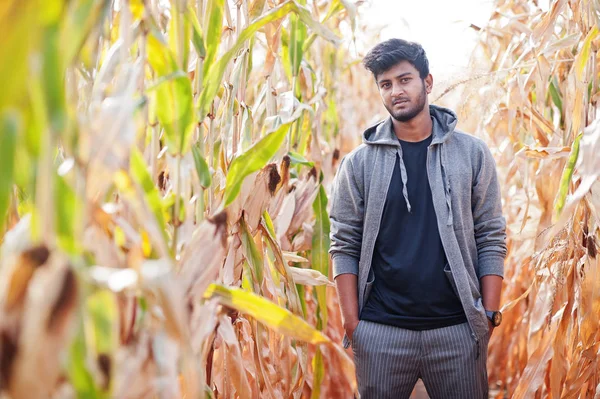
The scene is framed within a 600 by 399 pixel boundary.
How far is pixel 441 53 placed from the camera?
2.70 m

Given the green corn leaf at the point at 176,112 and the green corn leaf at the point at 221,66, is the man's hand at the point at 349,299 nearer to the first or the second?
the green corn leaf at the point at 221,66

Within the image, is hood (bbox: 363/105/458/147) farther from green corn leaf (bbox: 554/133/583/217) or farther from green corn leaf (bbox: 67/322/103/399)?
green corn leaf (bbox: 67/322/103/399)

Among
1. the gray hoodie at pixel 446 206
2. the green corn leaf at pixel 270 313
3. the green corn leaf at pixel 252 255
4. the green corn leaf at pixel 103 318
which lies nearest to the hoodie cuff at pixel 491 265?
the gray hoodie at pixel 446 206

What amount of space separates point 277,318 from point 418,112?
0.88 metres

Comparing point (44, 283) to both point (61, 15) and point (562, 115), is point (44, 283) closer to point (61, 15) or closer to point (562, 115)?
point (61, 15)

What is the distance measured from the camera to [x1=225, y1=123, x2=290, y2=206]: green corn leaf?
1.03 metres

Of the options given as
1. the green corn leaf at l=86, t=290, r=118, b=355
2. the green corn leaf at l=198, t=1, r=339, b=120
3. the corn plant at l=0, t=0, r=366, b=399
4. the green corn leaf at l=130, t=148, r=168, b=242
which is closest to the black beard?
the corn plant at l=0, t=0, r=366, b=399

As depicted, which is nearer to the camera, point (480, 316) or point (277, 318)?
point (277, 318)

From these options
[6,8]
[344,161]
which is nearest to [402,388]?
[344,161]

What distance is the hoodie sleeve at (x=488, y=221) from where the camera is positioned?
152 cm

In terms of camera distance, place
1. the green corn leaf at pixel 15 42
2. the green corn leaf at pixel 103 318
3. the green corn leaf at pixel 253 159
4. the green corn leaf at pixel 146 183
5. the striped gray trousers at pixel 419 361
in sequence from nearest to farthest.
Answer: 1. the green corn leaf at pixel 15 42
2. the green corn leaf at pixel 103 318
3. the green corn leaf at pixel 146 183
4. the green corn leaf at pixel 253 159
5. the striped gray trousers at pixel 419 361

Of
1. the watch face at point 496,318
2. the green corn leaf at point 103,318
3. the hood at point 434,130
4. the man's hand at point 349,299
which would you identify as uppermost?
the hood at point 434,130

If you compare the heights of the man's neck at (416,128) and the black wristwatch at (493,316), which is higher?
the man's neck at (416,128)

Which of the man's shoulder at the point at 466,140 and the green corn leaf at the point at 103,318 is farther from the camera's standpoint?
the man's shoulder at the point at 466,140
